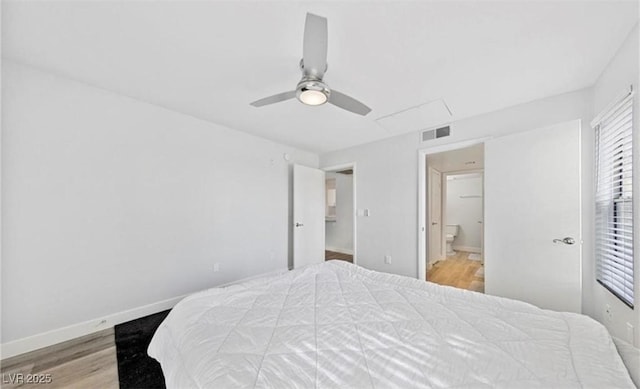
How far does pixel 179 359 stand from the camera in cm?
102

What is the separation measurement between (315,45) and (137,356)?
261 cm

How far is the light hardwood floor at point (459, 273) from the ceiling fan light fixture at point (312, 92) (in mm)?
3412

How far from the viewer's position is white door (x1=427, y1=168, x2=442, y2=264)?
15.5ft

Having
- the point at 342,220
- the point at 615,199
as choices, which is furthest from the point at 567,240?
the point at 342,220

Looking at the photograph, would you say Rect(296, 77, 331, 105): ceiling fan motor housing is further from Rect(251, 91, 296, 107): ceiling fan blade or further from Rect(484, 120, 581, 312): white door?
Rect(484, 120, 581, 312): white door

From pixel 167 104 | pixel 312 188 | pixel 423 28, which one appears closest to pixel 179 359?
pixel 423 28

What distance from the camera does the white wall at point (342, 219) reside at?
6148 millimetres

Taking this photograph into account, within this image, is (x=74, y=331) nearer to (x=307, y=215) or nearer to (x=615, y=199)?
(x=307, y=215)

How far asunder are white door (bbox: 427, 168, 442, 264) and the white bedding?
3353 millimetres

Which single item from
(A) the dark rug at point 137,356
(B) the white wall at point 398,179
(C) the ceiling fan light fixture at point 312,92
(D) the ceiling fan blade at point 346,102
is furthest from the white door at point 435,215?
(A) the dark rug at point 137,356

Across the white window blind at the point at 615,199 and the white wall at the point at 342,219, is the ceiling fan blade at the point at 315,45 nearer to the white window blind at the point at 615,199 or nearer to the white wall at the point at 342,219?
the white window blind at the point at 615,199

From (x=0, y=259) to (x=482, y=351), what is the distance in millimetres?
3256

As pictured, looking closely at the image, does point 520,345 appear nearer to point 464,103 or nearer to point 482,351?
point 482,351

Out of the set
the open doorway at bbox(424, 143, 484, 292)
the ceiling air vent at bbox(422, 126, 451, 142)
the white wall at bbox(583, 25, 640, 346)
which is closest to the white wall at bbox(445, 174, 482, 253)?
the open doorway at bbox(424, 143, 484, 292)
